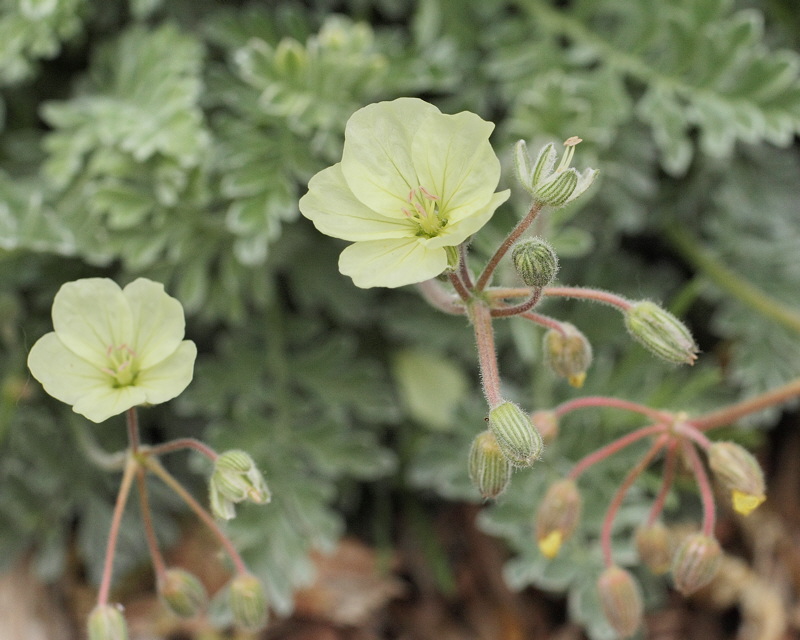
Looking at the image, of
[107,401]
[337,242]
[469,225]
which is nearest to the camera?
[469,225]

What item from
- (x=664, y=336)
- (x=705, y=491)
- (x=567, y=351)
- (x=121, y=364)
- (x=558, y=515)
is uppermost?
(x=664, y=336)

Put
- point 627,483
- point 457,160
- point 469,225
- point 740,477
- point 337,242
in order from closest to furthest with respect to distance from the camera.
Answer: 1. point 469,225
2. point 457,160
3. point 740,477
4. point 627,483
5. point 337,242

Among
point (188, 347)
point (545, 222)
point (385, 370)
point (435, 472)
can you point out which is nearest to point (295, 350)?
point (385, 370)

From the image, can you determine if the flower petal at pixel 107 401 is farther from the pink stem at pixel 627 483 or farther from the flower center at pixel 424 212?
the pink stem at pixel 627 483

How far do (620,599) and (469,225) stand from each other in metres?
1.01

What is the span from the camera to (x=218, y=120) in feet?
8.21

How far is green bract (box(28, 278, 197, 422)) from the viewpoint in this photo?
5.24 ft

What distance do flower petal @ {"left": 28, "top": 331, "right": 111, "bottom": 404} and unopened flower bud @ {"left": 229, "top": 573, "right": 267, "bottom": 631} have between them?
490 mm

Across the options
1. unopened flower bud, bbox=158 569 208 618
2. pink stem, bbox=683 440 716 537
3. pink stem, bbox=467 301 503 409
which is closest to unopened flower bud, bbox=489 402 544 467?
pink stem, bbox=467 301 503 409

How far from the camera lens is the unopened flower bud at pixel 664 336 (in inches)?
60.6

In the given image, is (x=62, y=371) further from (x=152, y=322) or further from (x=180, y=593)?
(x=180, y=593)

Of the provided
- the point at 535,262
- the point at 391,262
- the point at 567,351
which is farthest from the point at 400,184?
the point at 567,351

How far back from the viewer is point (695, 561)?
1799mm

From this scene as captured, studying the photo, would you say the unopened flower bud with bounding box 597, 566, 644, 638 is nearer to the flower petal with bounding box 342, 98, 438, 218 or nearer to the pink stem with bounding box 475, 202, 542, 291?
the pink stem with bounding box 475, 202, 542, 291
